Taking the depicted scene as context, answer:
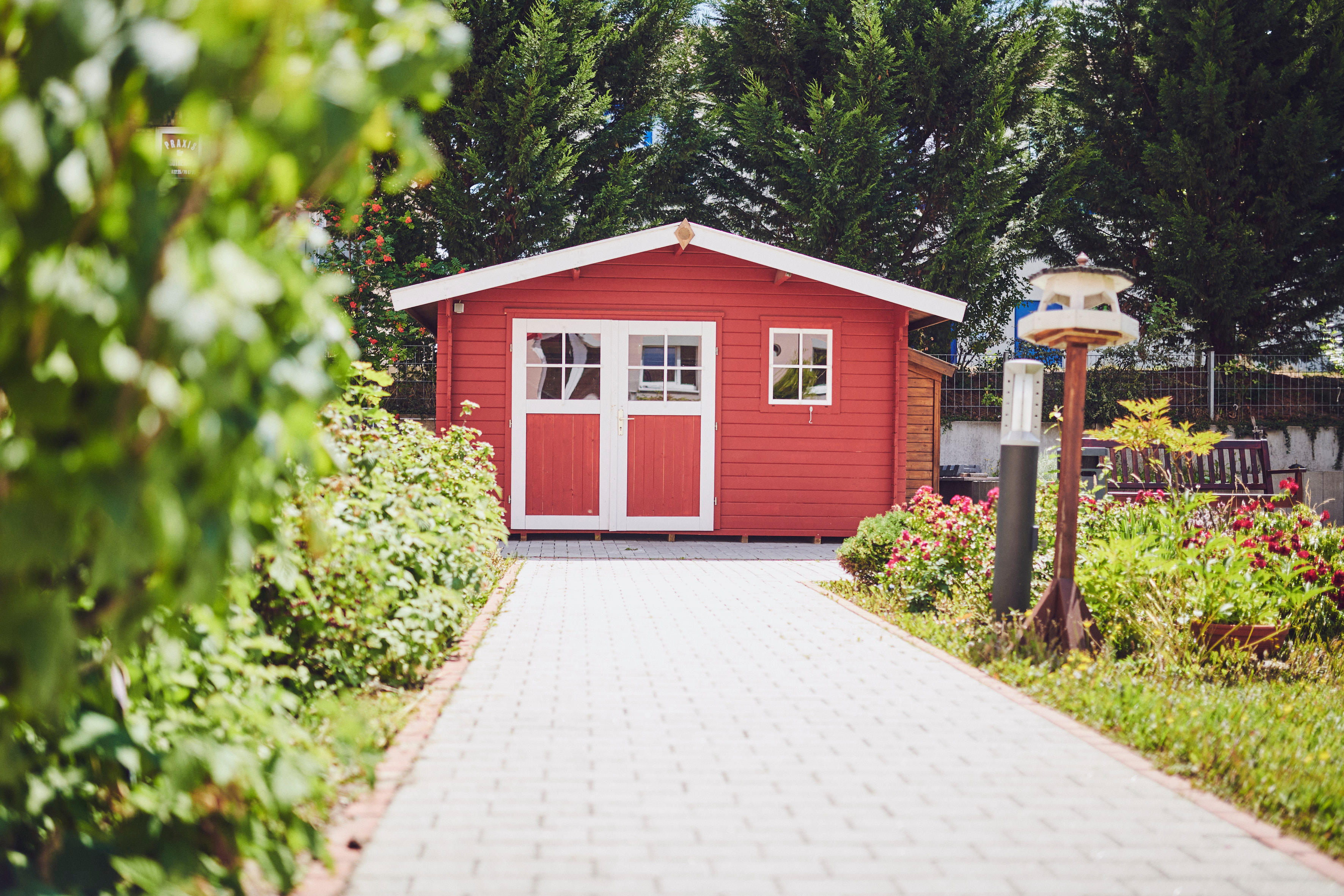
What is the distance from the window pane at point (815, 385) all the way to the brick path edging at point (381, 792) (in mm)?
6525

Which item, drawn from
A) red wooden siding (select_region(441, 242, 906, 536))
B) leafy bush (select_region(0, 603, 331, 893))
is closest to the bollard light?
leafy bush (select_region(0, 603, 331, 893))

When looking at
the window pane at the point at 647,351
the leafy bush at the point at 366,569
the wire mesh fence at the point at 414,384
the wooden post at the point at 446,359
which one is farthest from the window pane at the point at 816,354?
the leafy bush at the point at 366,569

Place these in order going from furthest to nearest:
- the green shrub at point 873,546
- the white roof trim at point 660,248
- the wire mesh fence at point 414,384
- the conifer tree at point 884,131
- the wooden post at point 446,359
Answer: the conifer tree at point 884,131
the wire mesh fence at point 414,384
the wooden post at point 446,359
the white roof trim at point 660,248
the green shrub at point 873,546

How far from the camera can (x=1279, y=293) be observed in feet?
61.1

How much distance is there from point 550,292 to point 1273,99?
15.0m

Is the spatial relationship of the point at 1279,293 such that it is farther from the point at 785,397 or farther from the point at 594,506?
the point at 594,506

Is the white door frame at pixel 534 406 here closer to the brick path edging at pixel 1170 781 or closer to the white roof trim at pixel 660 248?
the white roof trim at pixel 660 248

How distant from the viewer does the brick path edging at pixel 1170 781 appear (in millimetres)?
2783

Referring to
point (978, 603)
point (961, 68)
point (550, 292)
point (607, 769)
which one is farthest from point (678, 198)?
point (607, 769)

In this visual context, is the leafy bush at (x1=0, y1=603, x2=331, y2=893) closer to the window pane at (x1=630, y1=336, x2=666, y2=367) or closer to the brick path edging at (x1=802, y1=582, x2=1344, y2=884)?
the brick path edging at (x1=802, y1=582, x2=1344, y2=884)

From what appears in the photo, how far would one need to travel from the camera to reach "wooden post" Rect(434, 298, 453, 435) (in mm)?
10570

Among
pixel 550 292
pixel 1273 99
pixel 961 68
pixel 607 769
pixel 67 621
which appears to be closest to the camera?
pixel 67 621

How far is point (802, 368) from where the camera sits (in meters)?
11.1

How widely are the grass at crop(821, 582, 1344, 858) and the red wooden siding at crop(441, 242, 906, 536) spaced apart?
209 inches
